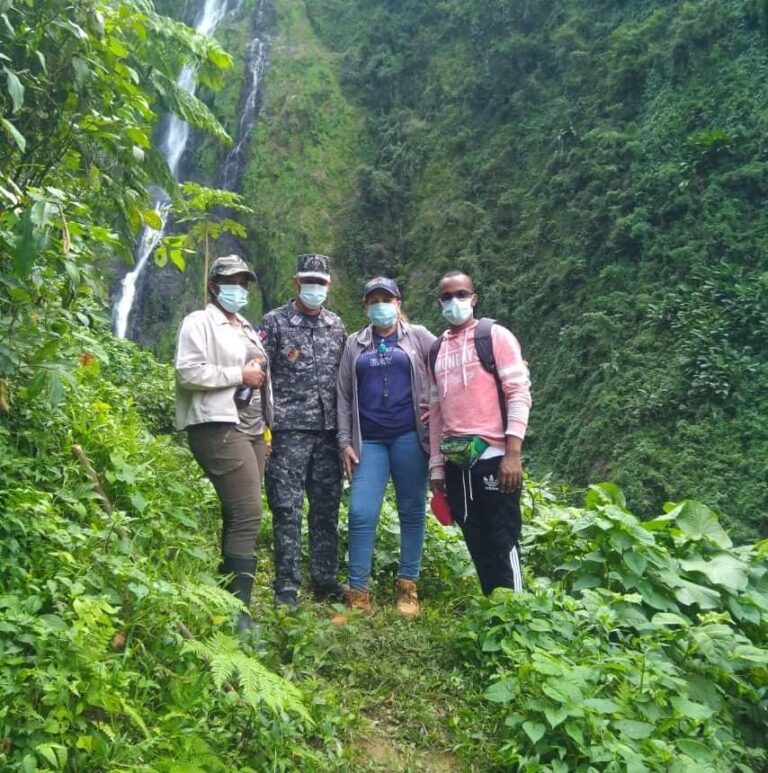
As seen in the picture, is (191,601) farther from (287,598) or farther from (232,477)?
(287,598)

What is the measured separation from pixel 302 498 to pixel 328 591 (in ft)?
1.78

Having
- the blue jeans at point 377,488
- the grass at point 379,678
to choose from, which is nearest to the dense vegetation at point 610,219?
the blue jeans at point 377,488

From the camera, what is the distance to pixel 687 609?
3084 mm

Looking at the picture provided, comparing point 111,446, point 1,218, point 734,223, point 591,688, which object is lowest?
point 591,688

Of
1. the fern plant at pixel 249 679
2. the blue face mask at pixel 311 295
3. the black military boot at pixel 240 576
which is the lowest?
the fern plant at pixel 249 679

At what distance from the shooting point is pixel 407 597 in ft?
11.8

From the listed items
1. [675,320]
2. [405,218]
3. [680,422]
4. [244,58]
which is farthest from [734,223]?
[244,58]

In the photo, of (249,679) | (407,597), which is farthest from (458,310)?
(249,679)

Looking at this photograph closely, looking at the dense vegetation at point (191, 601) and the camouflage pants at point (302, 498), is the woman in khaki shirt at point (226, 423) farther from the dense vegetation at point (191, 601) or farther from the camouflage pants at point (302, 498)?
the camouflage pants at point (302, 498)

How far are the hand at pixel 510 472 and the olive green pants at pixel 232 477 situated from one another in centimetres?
109

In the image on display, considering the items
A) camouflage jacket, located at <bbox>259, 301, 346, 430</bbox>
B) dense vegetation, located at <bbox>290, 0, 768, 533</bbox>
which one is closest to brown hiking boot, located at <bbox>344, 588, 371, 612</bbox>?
camouflage jacket, located at <bbox>259, 301, 346, 430</bbox>

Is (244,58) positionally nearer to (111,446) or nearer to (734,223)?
(734,223)

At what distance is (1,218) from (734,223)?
48.0 ft

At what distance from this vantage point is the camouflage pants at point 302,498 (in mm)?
3439
